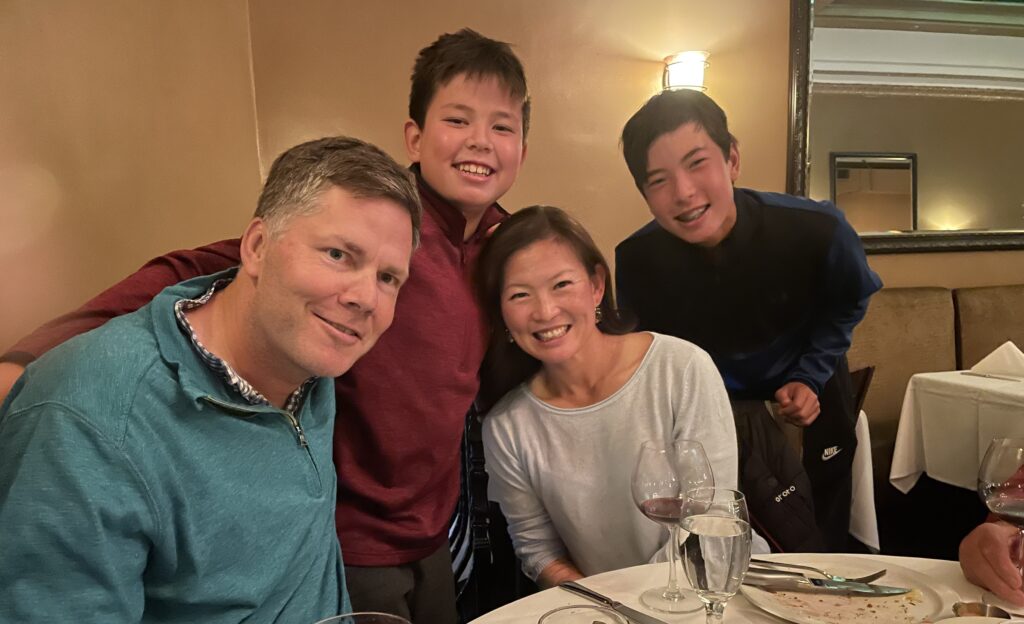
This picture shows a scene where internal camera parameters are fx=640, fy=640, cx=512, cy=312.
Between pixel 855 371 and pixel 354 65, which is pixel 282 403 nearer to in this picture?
pixel 354 65

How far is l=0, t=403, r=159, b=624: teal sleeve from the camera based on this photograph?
65cm

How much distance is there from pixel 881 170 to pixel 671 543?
2.23m

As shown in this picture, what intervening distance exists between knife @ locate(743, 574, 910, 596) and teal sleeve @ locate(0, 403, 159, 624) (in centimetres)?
78

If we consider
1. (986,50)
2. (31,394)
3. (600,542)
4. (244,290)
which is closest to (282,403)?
(244,290)

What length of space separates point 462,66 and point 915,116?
6.84 ft

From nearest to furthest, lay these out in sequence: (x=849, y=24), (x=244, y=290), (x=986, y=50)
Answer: (x=244, y=290), (x=849, y=24), (x=986, y=50)

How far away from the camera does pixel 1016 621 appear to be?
27.8 inches

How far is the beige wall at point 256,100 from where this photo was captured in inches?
44.9

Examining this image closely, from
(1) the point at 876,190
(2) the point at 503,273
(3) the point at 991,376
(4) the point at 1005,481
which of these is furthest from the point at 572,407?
(3) the point at 991,376

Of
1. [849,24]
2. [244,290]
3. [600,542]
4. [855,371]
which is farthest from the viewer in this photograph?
[849,24]

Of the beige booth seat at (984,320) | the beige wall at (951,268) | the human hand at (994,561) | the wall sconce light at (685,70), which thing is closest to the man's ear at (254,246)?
the human hand at (994,561)

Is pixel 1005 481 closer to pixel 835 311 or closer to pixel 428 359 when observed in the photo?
pixel 428 359

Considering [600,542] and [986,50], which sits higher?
[986,50]

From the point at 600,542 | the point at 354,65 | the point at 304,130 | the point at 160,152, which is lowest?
the point at 600,542
